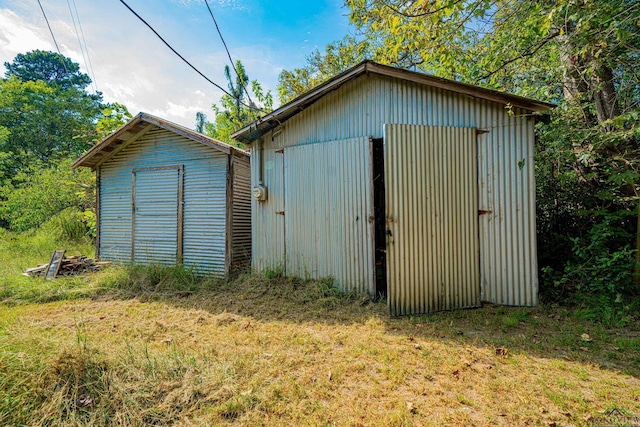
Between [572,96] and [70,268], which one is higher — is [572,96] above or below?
above

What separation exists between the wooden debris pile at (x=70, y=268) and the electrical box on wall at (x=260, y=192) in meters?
4.06

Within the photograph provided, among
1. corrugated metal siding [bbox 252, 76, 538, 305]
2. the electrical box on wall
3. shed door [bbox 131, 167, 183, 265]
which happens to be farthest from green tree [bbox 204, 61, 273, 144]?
corrugated metal siding [bbox 252, 76, 538, 305]

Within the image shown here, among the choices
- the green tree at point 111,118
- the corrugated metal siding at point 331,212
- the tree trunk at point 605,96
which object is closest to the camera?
the tree trunk at point 605,96

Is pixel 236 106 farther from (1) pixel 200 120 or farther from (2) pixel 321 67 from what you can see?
(2) pixel 321 67

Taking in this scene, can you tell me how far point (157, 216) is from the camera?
6242 mm

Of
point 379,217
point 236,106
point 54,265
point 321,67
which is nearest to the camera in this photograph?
point 379,217

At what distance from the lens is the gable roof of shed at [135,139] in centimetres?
557

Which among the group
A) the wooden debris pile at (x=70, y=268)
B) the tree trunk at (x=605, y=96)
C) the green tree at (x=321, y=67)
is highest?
the green tree at (x=321, y=67)

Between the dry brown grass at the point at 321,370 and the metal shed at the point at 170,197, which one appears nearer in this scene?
the dry brown grass at the point at 321,370

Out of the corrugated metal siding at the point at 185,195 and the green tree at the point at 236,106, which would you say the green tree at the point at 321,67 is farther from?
the corrugated metal siding at the point at 185,195

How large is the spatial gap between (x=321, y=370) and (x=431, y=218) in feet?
8.06

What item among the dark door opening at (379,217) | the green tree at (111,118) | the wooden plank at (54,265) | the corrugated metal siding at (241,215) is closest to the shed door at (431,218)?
the dark door opening at (379,217)

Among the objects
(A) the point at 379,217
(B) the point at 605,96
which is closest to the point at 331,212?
(A) the point at 379,217

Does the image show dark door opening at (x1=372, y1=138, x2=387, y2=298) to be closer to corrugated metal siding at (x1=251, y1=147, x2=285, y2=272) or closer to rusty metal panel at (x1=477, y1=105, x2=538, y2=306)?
rusty metal panel at (x1=477, y1=105, x2=538, y2=306)
